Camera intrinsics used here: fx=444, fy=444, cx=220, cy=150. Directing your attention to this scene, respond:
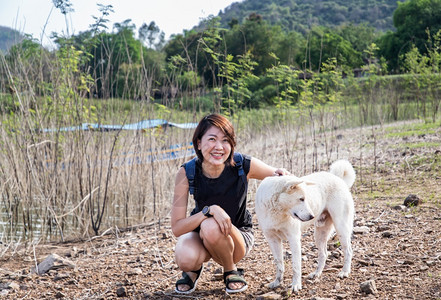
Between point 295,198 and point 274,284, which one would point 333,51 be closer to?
point 274,284

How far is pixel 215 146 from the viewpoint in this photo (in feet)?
10.4

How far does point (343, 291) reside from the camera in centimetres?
305

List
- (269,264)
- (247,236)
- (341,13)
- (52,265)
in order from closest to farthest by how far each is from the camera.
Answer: (247,236), (269,264), (52,265), (341,13)

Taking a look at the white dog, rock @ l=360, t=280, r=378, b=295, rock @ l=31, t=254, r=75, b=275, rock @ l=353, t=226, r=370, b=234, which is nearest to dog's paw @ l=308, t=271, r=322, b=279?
the white dog

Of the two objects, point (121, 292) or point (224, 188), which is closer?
point (224, 188)

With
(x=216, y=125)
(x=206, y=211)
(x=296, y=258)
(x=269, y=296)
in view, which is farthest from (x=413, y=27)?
(x=269, y=296)

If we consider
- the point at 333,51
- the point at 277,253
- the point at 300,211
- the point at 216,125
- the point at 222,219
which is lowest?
the point at 277,253

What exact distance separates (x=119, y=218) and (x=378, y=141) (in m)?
5.90

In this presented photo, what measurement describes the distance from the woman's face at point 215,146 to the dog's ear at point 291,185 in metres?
0.55

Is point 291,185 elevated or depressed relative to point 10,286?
elevated

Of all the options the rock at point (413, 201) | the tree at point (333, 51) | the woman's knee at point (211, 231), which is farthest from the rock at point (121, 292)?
the tree at point (333, 51)

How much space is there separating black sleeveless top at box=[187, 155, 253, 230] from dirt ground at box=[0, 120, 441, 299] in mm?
660

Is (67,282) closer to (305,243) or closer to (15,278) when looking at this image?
(15,278)

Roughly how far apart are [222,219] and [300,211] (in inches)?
21.6
